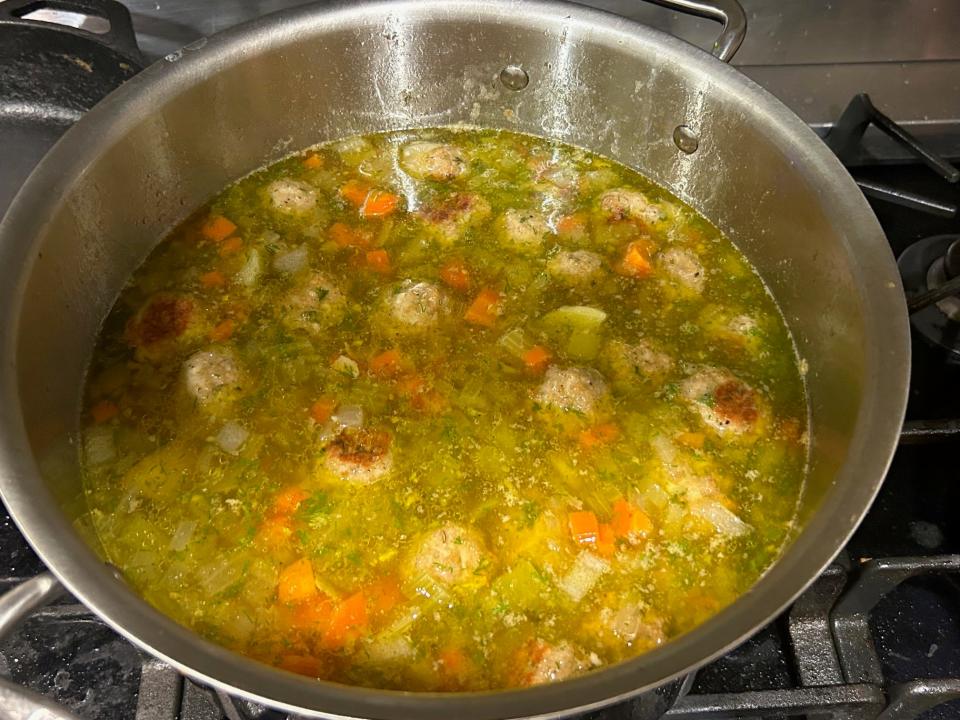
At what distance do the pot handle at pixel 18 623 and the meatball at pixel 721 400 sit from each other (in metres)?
1.56

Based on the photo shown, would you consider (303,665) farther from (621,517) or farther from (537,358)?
(537,358)

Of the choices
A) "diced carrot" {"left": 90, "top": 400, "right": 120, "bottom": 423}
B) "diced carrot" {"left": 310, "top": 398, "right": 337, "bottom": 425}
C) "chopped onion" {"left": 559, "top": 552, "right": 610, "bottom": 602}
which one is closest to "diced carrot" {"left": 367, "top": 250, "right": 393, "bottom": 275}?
"diced carrot" {"left": 310, "top": 398, "right": 337, "bottom": 425}

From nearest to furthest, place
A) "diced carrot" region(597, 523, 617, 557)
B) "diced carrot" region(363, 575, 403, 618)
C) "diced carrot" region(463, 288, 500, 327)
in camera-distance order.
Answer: "diced carrot" region(363, 575, 403, 618)
"diced carrot" region(597, 523, 617, 557)
"diced carrot" region(463, 288, 500, 327)

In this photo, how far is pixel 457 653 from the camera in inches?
67.8

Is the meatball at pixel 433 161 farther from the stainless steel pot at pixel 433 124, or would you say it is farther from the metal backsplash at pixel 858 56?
the metal backsplash at pixel 858 56

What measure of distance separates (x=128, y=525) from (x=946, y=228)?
9.63 feet

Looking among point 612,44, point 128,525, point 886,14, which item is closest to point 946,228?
point 886,14

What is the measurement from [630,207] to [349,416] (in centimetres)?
119

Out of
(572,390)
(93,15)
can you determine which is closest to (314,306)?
(572,390)

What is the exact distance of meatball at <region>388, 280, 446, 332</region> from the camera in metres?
2.24

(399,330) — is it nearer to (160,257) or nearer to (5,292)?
(160,257)

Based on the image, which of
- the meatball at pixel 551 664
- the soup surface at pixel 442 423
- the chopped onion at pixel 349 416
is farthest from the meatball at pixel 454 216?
the meatball at pixel 551 664

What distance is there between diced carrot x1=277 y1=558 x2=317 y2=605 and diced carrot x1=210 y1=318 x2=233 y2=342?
2.39ft

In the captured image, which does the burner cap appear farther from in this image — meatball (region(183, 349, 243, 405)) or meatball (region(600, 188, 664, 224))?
meatball (region(183, 349, 243, 405))
